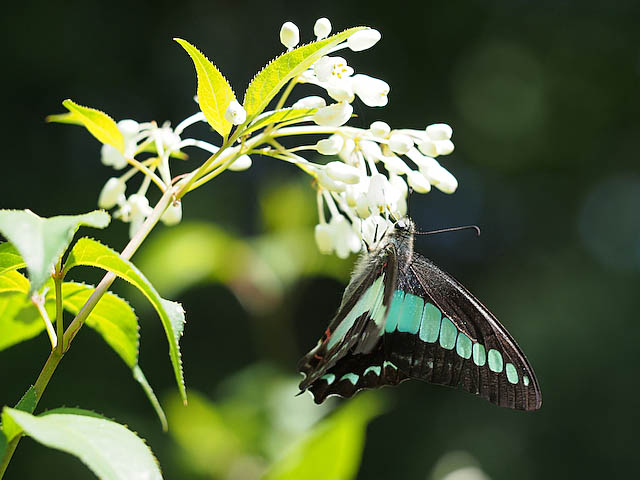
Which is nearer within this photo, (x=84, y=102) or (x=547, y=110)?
(x=84, y=102)

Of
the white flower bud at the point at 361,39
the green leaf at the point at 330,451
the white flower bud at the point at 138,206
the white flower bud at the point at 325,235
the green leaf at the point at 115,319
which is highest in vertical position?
the white flower bud at the point at 361,39

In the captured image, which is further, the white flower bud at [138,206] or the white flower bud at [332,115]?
the white flower bud at [138,206]

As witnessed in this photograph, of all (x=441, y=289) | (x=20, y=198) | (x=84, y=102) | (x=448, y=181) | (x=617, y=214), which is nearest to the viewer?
(x=448, y=181)

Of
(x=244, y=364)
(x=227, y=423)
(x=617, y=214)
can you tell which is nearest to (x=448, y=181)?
(x=227, y=423)

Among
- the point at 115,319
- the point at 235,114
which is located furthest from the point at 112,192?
the point at 235,114

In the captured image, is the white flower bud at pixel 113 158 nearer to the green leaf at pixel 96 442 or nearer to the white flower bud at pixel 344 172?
the white flower bud at pixel 344 172

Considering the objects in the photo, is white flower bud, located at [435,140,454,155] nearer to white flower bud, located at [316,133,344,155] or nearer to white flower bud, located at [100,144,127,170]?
white flower bud, located at [316,133,344,155]

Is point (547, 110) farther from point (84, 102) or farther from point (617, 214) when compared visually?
point (84, 102)

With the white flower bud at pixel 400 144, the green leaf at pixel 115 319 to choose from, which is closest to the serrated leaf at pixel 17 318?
→ the green leaf at pixel 115 319
